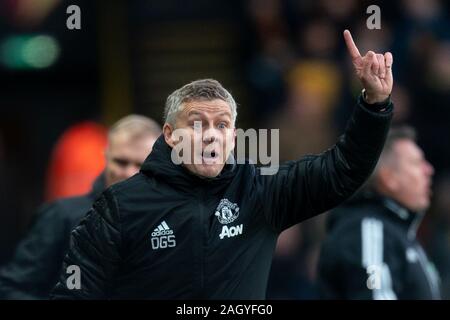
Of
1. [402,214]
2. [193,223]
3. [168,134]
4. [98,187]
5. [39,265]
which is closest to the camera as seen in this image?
[193,223]

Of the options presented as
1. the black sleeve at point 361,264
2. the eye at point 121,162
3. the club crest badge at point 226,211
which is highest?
the eye at point 121,162

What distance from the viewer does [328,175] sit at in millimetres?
4336

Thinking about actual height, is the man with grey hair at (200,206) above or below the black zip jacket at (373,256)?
above

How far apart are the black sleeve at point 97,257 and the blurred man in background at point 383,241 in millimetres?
1977

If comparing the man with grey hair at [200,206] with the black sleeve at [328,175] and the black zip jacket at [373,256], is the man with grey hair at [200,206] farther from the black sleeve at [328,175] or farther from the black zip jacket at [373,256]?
the black zip jacket at [373,256]

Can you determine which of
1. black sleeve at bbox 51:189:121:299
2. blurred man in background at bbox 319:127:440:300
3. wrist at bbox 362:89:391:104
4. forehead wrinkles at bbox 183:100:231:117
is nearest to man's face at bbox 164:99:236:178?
forehead wrinkles at bbox 183:100:231:117

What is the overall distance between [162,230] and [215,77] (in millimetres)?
6979

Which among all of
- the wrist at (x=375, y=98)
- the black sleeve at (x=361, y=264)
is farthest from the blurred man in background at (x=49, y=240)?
the wrist at (x=375, y=98)

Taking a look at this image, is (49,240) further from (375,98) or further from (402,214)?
(375,98)

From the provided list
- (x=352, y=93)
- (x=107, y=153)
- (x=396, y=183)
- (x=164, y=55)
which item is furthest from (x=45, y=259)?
(x=164, y=55)

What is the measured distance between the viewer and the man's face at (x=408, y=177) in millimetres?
6559

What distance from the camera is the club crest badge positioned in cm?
435

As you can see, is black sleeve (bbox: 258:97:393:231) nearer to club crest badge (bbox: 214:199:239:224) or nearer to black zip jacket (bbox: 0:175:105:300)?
club crest badge (bbox: 214:199:239:224)

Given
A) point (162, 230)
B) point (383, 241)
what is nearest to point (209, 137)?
point (162, 230)
